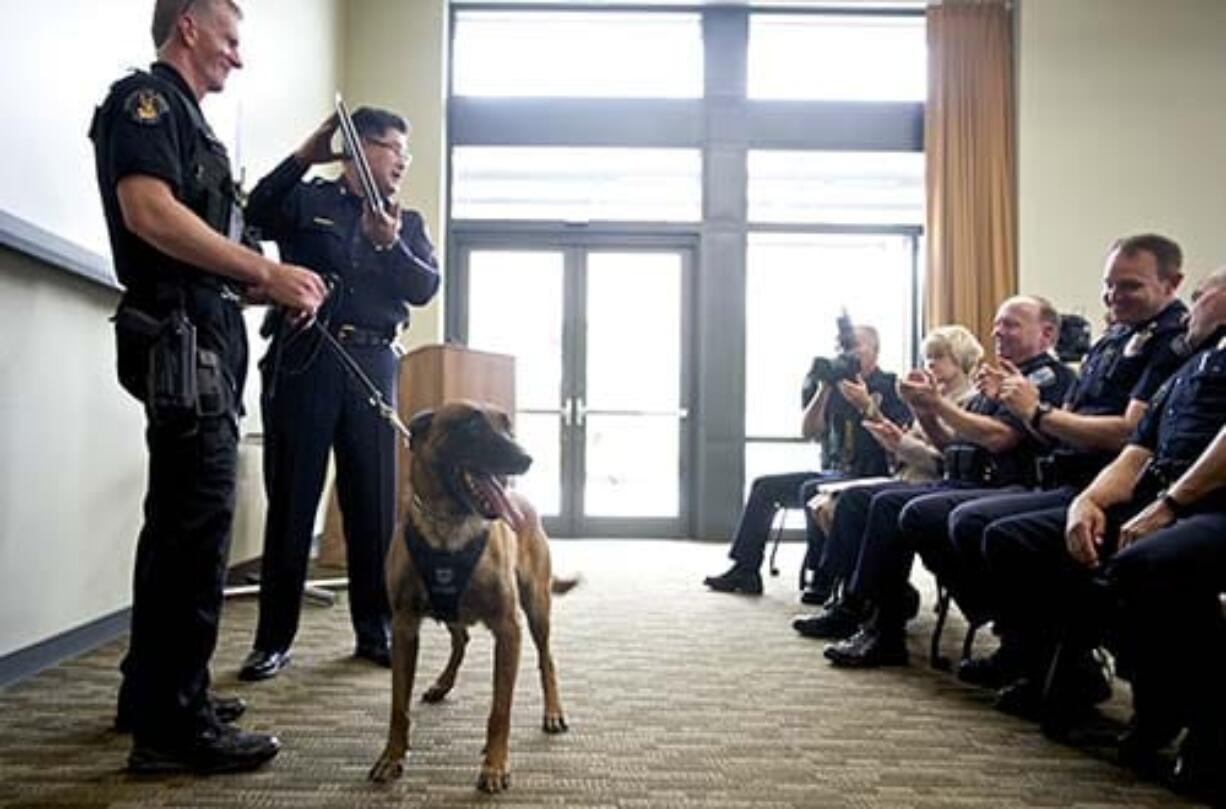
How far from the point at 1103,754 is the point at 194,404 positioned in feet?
6.58

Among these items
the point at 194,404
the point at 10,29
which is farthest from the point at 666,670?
the point at 10,29

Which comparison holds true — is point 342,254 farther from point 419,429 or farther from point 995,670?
point 995,670

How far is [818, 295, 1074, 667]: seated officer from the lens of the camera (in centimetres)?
311

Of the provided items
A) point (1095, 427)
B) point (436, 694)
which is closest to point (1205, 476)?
point (1095, 427)

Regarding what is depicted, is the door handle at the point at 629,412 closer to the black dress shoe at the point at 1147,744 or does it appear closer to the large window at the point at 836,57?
the large window at the point at 836,57

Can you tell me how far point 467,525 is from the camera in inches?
82.0

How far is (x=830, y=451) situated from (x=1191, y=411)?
244 cm

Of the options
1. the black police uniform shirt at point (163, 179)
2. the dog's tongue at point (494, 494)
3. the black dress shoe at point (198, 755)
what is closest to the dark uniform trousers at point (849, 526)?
the dog's tongue at point (494, 494)

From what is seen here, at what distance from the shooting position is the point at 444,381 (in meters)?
4.80

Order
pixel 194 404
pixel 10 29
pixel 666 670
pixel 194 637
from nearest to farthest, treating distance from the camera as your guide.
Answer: pixel 194 404, pixel 194 637, pixel 10 29, pixel 666 670

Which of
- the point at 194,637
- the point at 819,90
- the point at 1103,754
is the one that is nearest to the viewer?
the point at 194,637

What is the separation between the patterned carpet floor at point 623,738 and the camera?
6.36 ft

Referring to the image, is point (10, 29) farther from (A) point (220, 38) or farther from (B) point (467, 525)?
(B) point (467, 525)

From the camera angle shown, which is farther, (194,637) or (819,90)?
(819,90)
